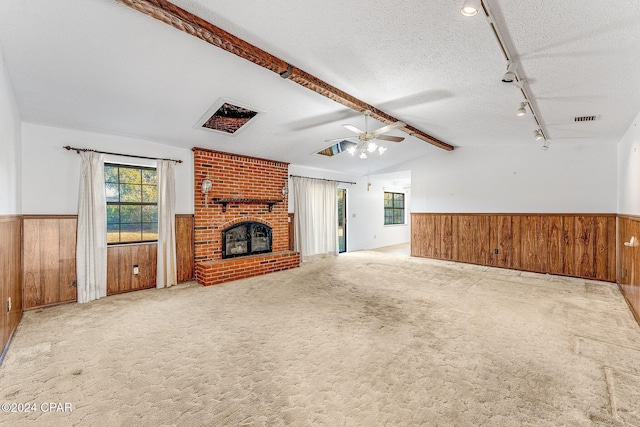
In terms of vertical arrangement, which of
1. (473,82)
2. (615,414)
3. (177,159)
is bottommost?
(615,414)

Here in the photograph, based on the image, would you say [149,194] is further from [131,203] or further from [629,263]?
[629,263]

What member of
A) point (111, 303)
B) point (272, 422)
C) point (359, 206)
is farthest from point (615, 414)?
point (359, 206)

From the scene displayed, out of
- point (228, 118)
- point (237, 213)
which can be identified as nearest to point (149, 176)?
point (237, 213)

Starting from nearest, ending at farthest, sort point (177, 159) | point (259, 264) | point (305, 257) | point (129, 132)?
point (129, 132)
point (177, 159)
point (259, 264)
point (305, 257)

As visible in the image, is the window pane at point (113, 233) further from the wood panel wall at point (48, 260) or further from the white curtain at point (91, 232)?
the wood panel wall at point (48, 260)

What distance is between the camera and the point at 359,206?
8594 millimetres

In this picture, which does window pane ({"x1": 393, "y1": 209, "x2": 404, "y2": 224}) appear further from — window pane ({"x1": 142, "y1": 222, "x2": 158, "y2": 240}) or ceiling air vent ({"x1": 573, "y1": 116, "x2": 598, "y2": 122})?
window pane ({"x1": 142, "y1": 222, "x2": 158, "y2": 240})

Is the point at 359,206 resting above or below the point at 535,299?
above

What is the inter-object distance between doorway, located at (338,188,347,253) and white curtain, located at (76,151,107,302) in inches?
218

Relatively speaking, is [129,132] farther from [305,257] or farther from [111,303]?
[305,257]

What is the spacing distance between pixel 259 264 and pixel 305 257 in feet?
5.39

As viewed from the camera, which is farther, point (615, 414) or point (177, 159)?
point (177, 159)

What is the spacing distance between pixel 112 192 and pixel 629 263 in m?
7.53

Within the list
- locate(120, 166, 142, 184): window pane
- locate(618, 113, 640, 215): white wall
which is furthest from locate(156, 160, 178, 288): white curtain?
locate(618, 113, 640, 215): white wall
